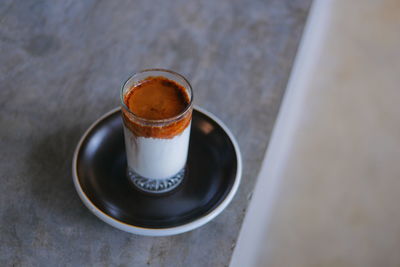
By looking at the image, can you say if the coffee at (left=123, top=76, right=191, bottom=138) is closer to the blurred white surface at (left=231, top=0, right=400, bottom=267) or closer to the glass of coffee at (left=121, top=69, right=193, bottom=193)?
the glass of coffee at (left=121, top=69, right=193, bottom=193)

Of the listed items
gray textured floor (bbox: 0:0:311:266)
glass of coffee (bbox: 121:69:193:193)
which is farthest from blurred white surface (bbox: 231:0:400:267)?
glass of coffee (bbox: 121:69:193:193)

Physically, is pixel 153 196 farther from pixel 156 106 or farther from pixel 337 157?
pixel 337 157

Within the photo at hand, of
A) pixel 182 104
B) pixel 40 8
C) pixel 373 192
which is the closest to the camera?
pixel 182 104

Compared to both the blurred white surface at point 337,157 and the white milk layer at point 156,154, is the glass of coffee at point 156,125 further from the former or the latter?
the blurred white surface at point 337,157

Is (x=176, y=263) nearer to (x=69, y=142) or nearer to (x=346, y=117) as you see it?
(x=69, y=142)

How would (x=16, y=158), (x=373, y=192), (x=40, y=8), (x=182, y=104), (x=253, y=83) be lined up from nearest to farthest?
(x=182, y=104)
(x=16, y=158)
(x=253, y=83)
(x=40, y=8)
(x=373, y=192)

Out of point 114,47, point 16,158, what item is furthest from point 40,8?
point 16,158

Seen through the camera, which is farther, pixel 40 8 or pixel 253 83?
pixel 40 8
